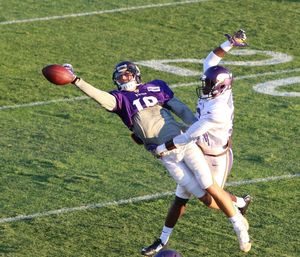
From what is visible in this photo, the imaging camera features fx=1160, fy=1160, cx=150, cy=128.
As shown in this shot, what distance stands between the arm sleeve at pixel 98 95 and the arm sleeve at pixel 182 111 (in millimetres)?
589

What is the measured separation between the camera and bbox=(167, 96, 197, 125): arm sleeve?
10047 millimetres

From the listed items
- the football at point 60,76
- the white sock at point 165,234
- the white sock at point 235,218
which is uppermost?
the football at point 60,76

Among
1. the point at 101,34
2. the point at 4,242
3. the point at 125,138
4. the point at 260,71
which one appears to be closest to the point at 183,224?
the point at 4,242

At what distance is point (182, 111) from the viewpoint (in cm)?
1007

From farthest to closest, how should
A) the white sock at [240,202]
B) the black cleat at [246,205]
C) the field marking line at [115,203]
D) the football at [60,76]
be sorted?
the field marking line at [115,203] < the black cleat at [246,205] < the white sock at [240,202] < the football at [60,76]

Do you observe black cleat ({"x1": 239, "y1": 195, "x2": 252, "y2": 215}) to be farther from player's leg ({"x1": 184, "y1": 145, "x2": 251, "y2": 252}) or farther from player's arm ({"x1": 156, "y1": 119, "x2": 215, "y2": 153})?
player's arm ({"x1": 156, "y1": 119, "x2": 215, "y2": 153})

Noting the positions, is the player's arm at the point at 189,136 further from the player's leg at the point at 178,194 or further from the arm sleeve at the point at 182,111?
the arm sleeve at the point at 182,111

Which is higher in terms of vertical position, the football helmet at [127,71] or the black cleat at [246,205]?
the football helmet at [127,71]

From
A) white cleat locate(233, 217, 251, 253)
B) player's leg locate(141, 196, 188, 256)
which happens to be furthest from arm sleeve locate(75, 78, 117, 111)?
white cleat locate(233, 217, 251, 253)

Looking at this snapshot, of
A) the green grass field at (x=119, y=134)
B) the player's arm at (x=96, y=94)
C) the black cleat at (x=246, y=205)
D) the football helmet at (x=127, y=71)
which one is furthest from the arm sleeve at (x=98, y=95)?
the black cleat at (x=246, y=205)

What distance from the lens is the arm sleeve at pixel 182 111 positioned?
1005 centimetres

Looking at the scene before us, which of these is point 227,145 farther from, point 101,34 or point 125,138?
point 101,34

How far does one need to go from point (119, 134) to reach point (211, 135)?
3389 millimetres

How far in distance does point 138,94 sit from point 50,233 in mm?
1552
